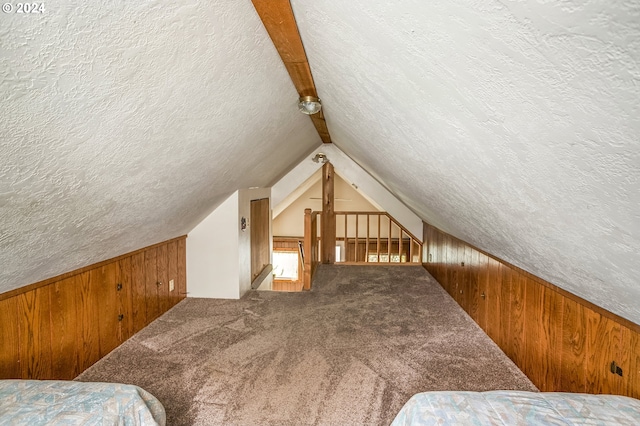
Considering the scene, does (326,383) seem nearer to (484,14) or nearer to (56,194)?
(56,194)

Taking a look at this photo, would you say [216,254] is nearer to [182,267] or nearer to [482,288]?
[182,267]

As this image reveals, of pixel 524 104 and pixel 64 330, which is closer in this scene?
pixel 524 104

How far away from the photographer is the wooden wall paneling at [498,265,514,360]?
2.37 m

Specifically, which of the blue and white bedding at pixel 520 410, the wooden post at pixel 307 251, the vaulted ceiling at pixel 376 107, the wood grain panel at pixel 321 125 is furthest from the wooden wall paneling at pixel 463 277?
the blue and white bedding at pixel 520 410

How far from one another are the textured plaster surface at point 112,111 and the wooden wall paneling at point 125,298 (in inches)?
15.5

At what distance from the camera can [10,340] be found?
175 cm

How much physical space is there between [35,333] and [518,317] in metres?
3.09

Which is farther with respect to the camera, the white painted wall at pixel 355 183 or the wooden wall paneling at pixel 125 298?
the white painted wall at pixel 355 183

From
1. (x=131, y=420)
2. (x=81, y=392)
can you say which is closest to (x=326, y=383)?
(x=131, y=420)

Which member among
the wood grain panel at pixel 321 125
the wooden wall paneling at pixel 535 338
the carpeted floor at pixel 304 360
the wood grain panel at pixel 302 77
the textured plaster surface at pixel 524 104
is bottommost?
the carpeted floor at pixel 304 360

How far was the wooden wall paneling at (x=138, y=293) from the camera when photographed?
281cm

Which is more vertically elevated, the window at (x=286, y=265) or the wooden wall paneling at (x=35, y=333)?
the wooden wall paneling at (x=35, y=333)

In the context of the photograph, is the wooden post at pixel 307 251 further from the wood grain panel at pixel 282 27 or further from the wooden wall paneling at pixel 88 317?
the wood grain panel at pixel 282 27

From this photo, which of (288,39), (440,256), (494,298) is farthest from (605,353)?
(440,256)
